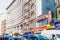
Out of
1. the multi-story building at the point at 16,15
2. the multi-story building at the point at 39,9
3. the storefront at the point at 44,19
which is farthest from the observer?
the multi-story building at the point at 16,15

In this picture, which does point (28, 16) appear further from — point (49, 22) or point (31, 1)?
point (49, 22)

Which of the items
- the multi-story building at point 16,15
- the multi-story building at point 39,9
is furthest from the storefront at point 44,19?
the multi-story building at point 16,15

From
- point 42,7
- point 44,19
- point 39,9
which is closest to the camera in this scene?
point 44,19

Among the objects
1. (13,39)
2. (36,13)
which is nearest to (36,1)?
(36,13)

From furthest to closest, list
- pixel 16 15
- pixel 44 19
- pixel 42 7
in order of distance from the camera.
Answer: pixel 16 15 → pixel 42 7 → pixel 44 19

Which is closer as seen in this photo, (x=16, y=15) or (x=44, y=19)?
(x=44, y=19)

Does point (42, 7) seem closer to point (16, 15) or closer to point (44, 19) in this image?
point (44, 19)

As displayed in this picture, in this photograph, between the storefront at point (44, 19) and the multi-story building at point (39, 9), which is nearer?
the storefront at point (44, 19)

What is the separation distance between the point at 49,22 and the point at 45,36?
22.8 metres

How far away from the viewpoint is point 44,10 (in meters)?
57.3

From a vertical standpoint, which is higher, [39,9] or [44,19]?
[39,9]

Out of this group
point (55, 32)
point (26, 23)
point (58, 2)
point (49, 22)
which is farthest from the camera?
point (26, 23)

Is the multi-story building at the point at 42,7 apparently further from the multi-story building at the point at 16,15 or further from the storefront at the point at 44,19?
the multi-story building at the point at 16,15

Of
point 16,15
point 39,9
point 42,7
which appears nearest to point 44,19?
point 42,7
